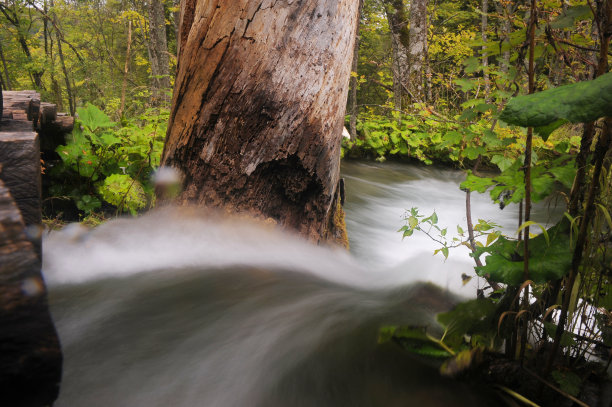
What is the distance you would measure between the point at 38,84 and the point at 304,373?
1374cm

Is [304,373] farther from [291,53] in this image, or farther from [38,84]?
[38,84]

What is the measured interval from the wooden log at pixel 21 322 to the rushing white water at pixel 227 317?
0.84 feet

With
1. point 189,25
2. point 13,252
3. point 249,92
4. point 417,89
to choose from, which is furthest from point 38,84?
point 13,252

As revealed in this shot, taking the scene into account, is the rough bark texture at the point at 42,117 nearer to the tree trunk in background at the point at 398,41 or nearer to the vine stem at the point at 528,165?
the vine stem at the point at 528,165

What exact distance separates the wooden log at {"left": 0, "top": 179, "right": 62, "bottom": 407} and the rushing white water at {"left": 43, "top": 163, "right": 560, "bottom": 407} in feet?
0.84

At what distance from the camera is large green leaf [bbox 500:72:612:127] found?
0.87 meters

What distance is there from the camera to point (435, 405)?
1.28 m

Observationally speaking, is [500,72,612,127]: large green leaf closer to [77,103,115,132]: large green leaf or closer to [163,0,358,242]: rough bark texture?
[163,0,358,242]: rough bark texture

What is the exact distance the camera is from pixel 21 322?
3.06 feet

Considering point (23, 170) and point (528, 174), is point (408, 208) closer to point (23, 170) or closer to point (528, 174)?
point (528, 174)

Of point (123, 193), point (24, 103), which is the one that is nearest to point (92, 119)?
point (24, 103)

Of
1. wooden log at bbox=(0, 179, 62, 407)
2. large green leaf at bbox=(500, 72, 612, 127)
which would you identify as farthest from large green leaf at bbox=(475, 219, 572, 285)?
wooden log at bbox=(0, 179, 62, 407)

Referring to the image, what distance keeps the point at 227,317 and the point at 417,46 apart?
27.6 ft

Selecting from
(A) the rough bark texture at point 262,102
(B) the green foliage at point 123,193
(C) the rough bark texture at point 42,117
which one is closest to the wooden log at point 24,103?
(C) the rough bark texture at point 42,117
